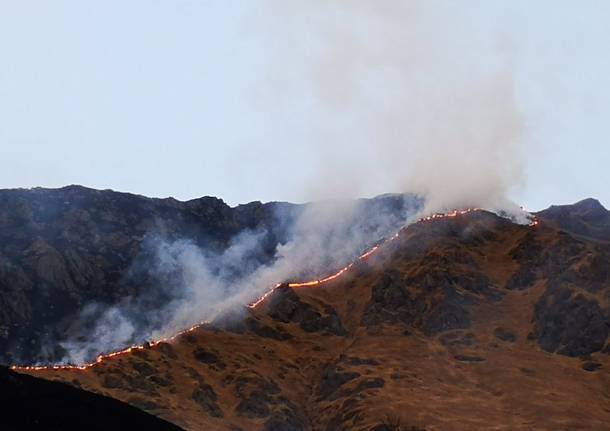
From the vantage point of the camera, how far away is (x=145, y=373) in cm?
14862

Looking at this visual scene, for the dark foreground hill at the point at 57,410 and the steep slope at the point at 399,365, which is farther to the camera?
the steep slope at the point at 399,365

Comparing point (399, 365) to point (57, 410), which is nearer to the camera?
point (57, 410)

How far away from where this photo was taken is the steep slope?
Result: 139375mm

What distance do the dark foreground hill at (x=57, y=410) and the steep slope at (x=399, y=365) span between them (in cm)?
2531

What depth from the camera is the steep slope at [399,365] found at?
457 feet

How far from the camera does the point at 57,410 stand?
94438mm

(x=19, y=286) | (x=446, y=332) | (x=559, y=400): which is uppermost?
(x=19, y=286)

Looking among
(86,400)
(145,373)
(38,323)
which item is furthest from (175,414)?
(38,323)

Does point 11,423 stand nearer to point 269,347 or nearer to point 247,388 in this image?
point 247,388

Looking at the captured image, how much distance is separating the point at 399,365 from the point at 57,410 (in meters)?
88.6

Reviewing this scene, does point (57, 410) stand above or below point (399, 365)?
above

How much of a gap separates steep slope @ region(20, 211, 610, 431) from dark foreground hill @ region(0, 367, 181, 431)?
25.3 meters

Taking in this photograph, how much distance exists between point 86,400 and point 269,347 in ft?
256

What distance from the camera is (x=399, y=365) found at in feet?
543
